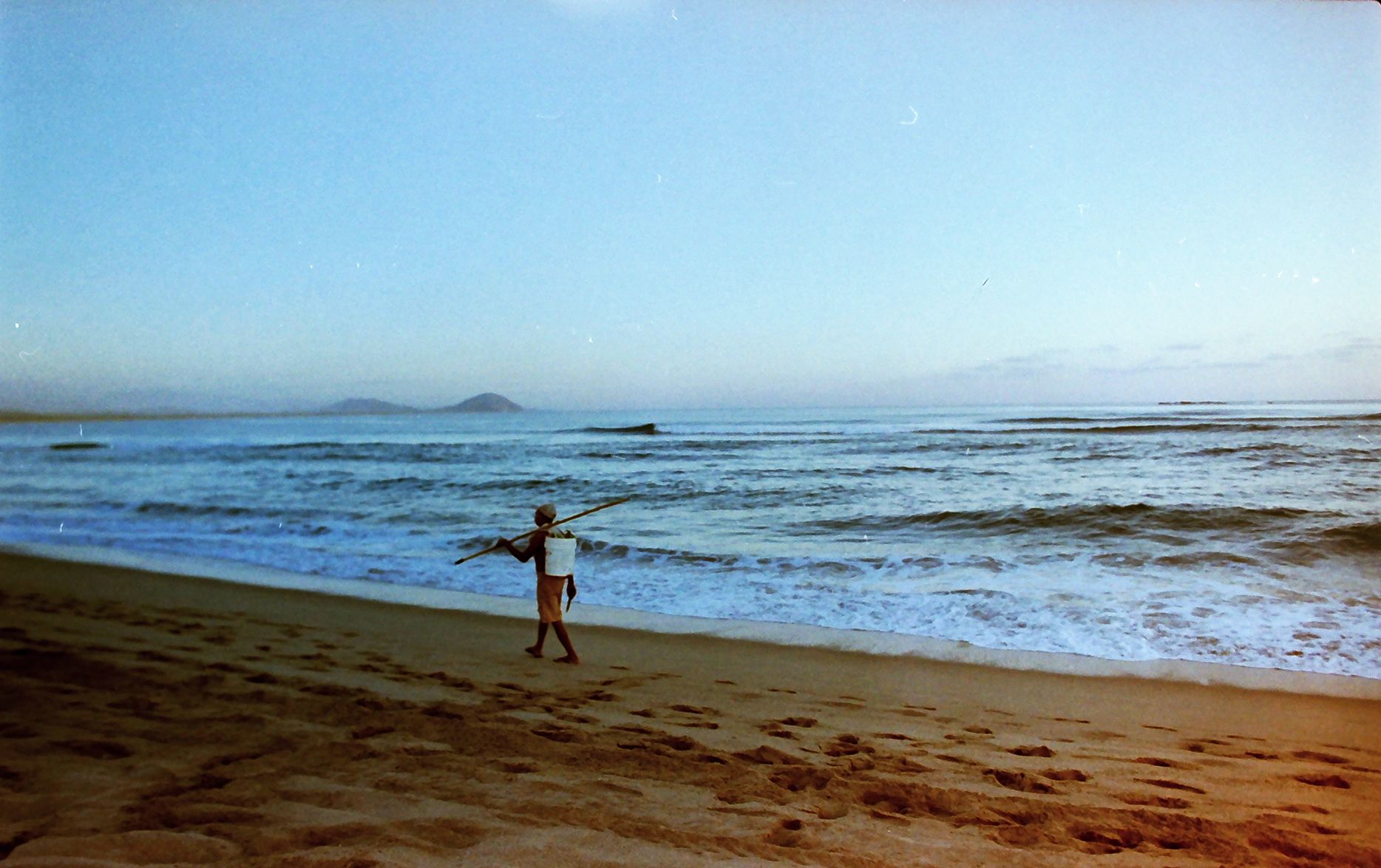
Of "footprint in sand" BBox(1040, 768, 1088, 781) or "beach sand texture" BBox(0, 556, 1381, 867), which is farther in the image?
"footprint in sand" BBox(1040, 768, 1088, 781)

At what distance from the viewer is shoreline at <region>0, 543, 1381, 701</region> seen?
3.87 metres

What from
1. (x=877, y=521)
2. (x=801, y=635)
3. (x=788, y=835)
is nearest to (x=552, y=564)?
(x=801, y=635)

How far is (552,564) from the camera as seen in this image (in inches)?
152

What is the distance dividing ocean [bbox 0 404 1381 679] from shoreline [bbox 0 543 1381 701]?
0.51 feet

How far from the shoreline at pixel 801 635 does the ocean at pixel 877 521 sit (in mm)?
A: 155

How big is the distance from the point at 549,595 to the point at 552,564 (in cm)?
17

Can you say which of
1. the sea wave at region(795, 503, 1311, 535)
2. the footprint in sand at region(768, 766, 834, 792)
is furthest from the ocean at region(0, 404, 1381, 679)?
the footprint in sand at region(768, 766, 834, 792)

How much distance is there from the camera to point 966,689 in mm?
3682

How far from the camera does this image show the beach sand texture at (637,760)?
2.04 meters

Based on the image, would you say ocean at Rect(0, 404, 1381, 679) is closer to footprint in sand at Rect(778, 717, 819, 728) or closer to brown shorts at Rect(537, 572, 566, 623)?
brown shorts at Rect(537, 572, 566, 623)

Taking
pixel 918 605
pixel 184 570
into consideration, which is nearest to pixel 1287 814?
pixel 918 605

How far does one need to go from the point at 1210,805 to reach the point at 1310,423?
50.5 ft

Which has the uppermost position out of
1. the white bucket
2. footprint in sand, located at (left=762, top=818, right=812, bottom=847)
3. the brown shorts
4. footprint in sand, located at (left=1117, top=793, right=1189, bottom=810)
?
the white bucket

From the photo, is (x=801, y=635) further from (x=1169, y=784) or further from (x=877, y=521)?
(x=877, y=521)
